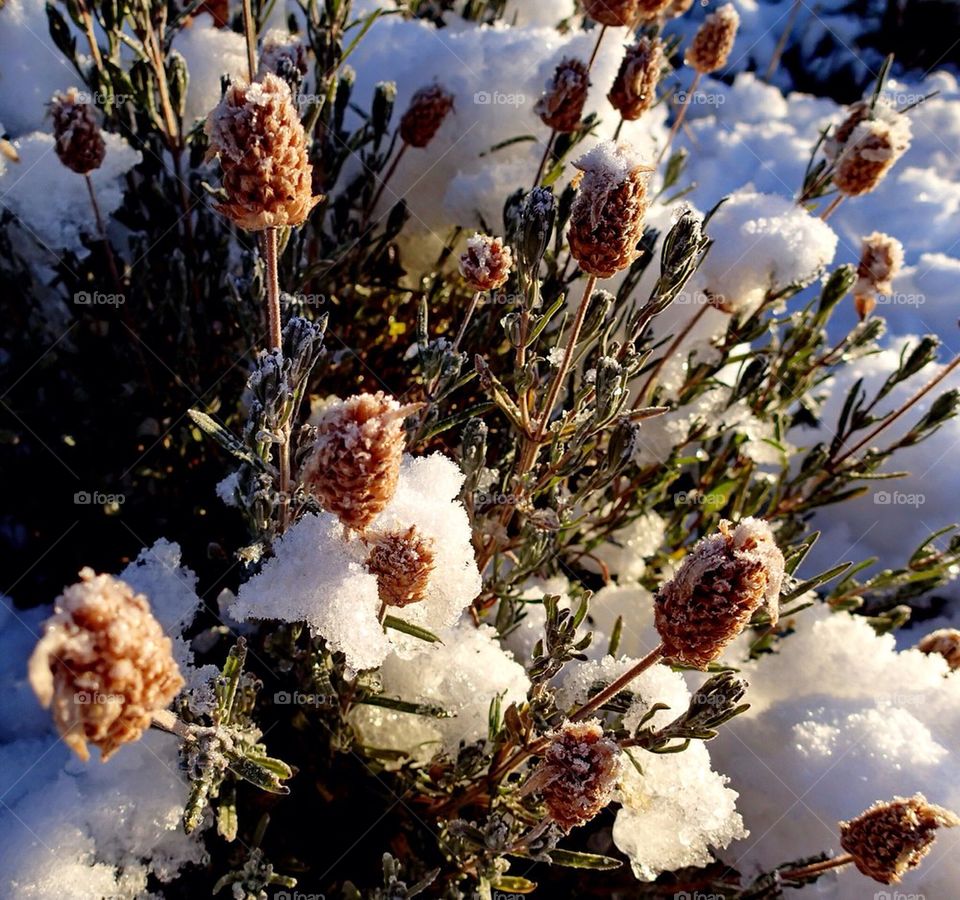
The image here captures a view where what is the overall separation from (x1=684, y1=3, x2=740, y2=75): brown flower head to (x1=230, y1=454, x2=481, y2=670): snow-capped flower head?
1787mm

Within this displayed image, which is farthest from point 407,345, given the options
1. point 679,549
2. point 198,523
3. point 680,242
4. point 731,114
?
point 731,114

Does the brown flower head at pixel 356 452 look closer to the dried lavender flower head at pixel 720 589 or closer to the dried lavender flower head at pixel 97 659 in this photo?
the dried lavender flower head at pixel 97 659

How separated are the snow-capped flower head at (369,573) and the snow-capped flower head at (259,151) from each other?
42 centimetres

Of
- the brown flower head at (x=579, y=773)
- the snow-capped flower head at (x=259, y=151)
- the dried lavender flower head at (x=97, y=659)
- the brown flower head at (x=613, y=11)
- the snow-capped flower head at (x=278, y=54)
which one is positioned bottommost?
the brown flower head at (x=579, y=773)

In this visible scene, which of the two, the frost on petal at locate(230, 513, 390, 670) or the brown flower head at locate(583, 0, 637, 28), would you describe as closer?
the frost on petal at locate(230, 513, 390, 670)

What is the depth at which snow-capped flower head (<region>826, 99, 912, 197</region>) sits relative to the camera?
7.14 feet

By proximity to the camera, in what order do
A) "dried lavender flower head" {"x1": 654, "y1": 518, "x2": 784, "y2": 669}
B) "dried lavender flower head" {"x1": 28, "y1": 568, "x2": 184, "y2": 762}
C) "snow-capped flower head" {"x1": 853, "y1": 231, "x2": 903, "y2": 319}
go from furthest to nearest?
1. "snow-capped flower head" {"x1": 853, "y1": 231, "x2": 903, "y2": 319}
2. "dried lavender flower head" {"x1": 654, "y1": 518, "x2": 784, "y2": 669}
3. "dried lavender flower head" {"x1": 28, "y1": 568, "x2": 184, "y2": 762}

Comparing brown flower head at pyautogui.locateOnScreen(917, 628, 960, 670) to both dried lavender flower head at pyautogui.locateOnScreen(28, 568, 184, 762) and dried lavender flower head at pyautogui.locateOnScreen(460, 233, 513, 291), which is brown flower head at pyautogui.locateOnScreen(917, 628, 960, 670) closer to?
dried lavender flower head at pyautogui.locateOnScreen(460, 233, 513, 291)

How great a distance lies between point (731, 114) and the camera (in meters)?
4.77

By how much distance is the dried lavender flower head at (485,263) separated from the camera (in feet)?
5.16

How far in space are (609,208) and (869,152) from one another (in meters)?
1.28

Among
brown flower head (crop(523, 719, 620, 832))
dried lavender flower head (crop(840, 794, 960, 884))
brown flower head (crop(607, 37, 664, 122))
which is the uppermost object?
brown flower head (crop(607, 37, 664, 122))

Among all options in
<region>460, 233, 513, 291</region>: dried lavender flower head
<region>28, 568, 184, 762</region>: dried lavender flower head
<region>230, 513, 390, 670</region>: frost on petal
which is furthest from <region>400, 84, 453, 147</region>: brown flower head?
<region>28, 568, 184, 762</region>: dried lavender flower head

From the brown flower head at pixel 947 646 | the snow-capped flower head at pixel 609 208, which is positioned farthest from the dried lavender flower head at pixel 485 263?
the brown flower head at pixel 947 646
